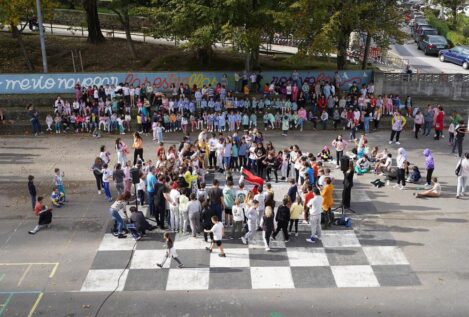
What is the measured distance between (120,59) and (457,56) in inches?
928

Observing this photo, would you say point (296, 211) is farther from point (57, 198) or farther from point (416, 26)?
point (416, 26)

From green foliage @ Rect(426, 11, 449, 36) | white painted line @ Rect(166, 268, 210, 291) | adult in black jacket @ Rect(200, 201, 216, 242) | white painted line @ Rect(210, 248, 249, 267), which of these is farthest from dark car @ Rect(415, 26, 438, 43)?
white painted line @ Rect(166, 268, 210, 291)

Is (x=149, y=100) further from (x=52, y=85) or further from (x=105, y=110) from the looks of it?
(x=52, y=85)

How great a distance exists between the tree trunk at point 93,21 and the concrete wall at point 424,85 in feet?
64.3

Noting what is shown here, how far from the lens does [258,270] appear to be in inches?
576

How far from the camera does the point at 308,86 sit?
97.1 feet

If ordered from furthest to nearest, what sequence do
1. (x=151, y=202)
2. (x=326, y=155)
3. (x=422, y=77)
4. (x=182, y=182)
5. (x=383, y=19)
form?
(x=422, y=77)
(x=383, y=19)
(x=326, y=155)
(x=182, y=182)
(x=151, y=202)

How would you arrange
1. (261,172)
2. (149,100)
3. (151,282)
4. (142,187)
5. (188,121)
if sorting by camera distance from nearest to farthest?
(151,282)
(142,187)
(261,172)
(188,121)
(149,100)

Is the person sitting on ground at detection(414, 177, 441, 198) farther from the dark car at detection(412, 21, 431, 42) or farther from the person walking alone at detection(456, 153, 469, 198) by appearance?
the dark car at detection(412, 21, 431, 42)

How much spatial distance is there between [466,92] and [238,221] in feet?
68.0

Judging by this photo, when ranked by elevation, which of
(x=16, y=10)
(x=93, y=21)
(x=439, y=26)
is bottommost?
(x=93, y=21)

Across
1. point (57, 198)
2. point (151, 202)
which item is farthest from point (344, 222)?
point (57, 198)

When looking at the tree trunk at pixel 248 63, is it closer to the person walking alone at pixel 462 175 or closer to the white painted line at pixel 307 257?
the person walking alone at pixel 462 175

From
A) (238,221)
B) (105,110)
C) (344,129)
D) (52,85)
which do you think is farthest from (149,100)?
(238,221)
